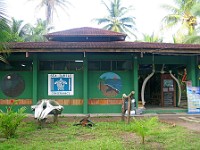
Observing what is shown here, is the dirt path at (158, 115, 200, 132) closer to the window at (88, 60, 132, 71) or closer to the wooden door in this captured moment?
the window at (88, 60, 132, 71)

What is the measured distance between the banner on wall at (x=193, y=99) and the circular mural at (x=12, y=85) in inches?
335

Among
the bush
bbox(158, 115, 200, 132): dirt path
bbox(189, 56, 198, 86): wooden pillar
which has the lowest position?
bbox(158, 115, 200, 132): dirt path

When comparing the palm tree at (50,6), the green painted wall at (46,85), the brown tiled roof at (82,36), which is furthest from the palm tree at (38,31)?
the green painted wall at (46,85)

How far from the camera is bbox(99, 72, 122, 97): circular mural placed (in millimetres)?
13758

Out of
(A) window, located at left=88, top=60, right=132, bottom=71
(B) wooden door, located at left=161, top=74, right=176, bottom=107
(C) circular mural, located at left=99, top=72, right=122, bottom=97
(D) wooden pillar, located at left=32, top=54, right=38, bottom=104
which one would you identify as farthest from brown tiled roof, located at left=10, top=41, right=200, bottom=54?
(B) wooden door, located at left=161, top=74, right=176, bottom=107

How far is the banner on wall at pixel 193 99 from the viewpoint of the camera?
1370 centimetres

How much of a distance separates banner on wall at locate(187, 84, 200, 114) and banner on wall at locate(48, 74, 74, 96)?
6.00 m

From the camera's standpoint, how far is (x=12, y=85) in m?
13.6

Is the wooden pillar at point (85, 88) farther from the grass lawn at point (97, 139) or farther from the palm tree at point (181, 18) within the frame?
the palm tree at point (181, 18)

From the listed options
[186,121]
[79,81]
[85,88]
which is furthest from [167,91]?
[79,81]

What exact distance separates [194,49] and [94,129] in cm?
675

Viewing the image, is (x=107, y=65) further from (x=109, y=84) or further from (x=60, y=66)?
(x=60, y=66)

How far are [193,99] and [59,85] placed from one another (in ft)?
22.6

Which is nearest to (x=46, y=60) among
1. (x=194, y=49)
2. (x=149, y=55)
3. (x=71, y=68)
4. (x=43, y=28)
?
(x=71, y=68)
